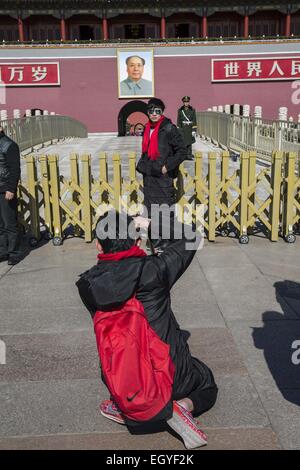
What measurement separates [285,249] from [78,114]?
1207 inches

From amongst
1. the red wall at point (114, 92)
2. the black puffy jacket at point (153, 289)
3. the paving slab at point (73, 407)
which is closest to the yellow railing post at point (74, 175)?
the paving slab at point (73, 407)

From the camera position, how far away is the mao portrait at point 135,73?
34656mm

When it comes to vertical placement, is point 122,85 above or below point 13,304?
above

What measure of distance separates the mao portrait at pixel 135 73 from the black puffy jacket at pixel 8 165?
3006cm

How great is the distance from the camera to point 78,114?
117ft

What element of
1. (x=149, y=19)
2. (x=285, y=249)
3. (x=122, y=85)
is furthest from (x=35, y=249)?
(x=149, y=19)

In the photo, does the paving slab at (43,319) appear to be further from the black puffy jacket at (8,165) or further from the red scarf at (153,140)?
the red scarf at (153,140)

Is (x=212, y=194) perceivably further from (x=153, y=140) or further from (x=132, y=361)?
(x=132, y=361)

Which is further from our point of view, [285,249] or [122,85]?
[122,85]

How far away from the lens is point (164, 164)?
21.4 ft

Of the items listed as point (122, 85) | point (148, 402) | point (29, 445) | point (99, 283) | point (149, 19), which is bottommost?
point (29, 445)

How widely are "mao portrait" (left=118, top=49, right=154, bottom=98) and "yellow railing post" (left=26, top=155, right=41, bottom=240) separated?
29.2 metres

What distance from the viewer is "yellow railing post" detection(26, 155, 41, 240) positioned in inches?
290

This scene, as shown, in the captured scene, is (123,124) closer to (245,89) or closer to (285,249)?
(245,89)
